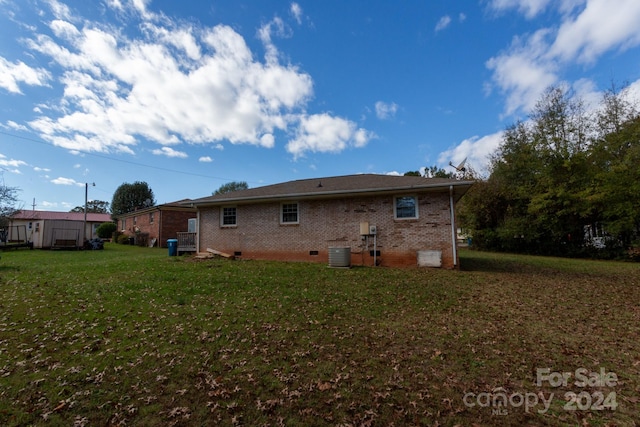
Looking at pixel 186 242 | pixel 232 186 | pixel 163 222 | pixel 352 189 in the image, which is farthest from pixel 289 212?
pixel 232 186

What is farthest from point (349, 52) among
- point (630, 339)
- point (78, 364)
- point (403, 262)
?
point (78, 364)

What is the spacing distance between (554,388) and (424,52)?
505 inches

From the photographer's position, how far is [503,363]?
3.71 meters

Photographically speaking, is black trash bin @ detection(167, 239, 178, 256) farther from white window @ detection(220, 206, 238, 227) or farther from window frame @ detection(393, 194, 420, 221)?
window frame @ detection(393, 194, 420, 221)

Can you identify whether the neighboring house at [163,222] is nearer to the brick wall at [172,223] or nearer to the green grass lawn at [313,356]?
the brick wall at [172,223]

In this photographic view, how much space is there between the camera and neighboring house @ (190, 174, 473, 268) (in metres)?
10.8

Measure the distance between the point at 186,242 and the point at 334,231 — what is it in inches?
355

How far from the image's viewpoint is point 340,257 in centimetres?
1072

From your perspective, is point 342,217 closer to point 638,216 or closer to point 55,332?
point 55,332

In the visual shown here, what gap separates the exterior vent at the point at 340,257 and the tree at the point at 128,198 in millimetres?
47526

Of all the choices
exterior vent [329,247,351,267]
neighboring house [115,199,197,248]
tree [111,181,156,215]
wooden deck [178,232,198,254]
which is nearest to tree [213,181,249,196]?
tree [111,181,156,215]

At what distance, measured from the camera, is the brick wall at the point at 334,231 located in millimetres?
10883

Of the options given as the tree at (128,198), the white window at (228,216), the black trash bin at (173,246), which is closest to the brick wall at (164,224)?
the black trash bin at (173,246)

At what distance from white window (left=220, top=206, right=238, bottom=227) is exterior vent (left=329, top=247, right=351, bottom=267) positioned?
5.63 m
